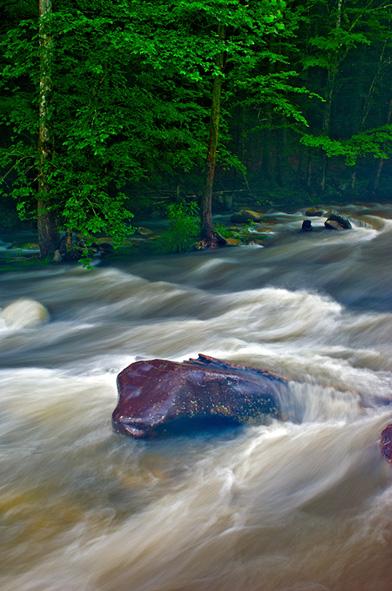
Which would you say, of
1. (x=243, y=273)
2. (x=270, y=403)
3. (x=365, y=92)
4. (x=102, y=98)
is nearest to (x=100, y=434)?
(x=270, y=403)

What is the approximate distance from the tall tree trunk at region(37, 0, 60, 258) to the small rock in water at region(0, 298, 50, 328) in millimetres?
2737

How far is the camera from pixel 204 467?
150 inches

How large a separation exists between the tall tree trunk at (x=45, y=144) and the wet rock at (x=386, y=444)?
826 cm

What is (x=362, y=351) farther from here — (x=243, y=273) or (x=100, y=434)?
(x=243, y=273)

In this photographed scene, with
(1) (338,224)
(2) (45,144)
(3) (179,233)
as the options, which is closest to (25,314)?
(2) (45,144)

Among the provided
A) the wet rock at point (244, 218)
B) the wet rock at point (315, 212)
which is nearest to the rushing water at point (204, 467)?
the wet rock at point (244, 218)

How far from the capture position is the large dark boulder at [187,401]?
13.7 feet

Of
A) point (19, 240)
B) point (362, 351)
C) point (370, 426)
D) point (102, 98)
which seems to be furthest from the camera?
point (19, 240)

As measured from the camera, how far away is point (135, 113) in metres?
11.0

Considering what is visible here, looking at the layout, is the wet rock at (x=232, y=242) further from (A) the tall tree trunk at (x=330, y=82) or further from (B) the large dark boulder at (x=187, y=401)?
(A) the tall tree trunk at (x=330, y=82)

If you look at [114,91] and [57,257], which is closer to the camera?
[114,91]

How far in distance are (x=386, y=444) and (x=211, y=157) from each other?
10.6 m

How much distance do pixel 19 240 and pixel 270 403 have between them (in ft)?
40.2

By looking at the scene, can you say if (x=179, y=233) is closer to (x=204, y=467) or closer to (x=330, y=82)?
(x=204, y=467)
